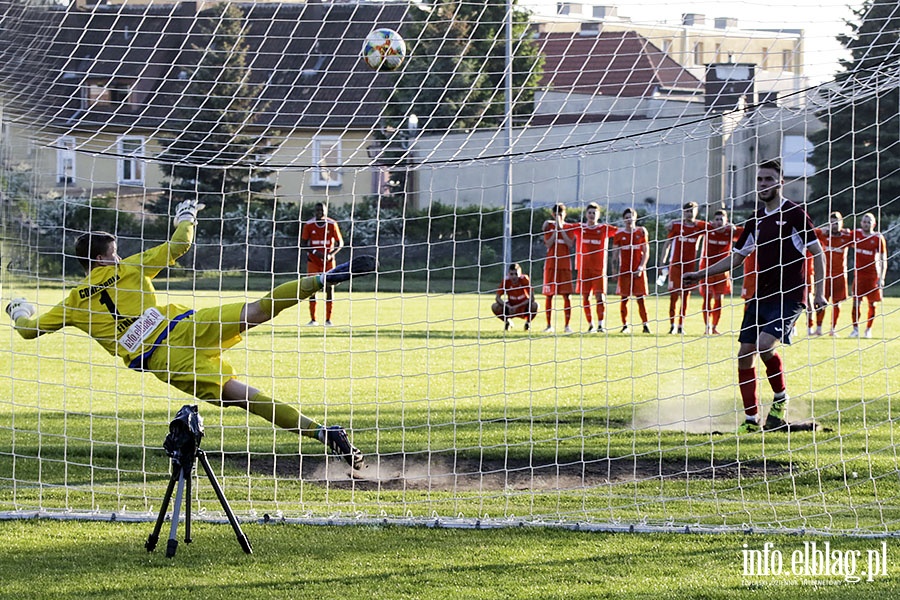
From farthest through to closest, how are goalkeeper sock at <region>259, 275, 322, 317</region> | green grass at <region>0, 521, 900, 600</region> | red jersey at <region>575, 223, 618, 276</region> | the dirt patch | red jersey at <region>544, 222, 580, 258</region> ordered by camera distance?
red jersey at <region>544, 222, 580, 258</region>, red jersey at <region>575, 223, 618, 276</region>, the dirt patch, goalkeeper sock at <region>259, 275, 322, 317</region>, green grass at <region>0, 521, 900, 600</region>

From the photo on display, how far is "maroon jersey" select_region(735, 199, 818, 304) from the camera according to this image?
7406mm

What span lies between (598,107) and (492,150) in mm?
1133

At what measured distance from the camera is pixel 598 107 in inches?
270

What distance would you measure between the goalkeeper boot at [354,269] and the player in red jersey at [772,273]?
239 centimetres

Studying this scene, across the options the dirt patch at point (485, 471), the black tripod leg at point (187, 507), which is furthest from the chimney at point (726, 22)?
the black tripod leg at point (187, 507)

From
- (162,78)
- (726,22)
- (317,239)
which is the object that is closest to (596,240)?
(317,239)

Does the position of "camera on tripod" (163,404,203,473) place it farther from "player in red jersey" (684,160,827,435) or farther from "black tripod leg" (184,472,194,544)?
"player in red jersey" (684,160,827,435)

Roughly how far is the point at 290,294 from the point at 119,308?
3.32ft

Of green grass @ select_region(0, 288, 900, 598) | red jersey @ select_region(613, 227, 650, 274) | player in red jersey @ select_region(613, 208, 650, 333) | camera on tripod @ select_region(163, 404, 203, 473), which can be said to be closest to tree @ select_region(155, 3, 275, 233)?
green grass @ select_region(0, 288, 900, 598)

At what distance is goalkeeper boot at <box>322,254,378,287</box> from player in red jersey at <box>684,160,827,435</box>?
2393 mm

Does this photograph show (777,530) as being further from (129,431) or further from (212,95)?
(129,431)

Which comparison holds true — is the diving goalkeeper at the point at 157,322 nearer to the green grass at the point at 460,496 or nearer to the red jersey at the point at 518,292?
the green grass at the point at 460,496

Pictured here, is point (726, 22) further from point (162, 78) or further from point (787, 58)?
point (162, 78)

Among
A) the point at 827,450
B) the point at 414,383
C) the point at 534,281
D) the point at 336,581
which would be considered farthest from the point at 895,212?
the point at 336,581
